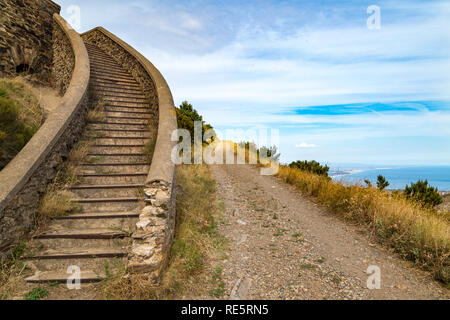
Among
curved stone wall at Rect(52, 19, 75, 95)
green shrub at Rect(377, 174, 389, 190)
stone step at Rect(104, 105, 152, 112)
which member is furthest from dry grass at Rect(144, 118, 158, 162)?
green shrub at Rect(377, 174, 389, 190)

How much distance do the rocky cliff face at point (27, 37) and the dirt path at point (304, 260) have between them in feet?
28.3

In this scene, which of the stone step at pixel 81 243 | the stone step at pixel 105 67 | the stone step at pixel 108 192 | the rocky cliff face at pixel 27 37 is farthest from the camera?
the stone step at pixel 105 67

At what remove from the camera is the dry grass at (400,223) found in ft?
12.2

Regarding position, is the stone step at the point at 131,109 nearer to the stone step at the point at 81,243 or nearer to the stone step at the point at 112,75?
the stone step at the point at 112,75

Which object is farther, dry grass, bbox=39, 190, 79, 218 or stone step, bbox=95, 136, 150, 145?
stone step, bbox=95, 136, 150, 145

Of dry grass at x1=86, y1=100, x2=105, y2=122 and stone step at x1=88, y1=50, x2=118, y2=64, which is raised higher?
stone step at x1=88, y1=50, x2=118, y2=64

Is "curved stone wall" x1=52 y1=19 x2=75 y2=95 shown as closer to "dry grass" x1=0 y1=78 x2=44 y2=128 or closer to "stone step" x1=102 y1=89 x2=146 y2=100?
"stone step" x1=102 y1=89 x2=146 y2=100

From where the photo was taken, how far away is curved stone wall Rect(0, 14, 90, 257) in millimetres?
3387

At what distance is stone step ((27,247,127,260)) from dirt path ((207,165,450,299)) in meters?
1.66

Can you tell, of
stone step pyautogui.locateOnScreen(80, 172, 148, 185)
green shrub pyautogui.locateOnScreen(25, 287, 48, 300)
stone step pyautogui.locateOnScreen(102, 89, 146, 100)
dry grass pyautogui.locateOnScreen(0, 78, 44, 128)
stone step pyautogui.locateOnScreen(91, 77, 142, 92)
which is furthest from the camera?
stone step pyautogui.locateOnScreen(91, 77, 142, 92)

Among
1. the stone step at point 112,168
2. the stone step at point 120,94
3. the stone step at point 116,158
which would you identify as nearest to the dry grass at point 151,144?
the stone step at point 116,158

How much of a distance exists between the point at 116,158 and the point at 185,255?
3304 millimetres

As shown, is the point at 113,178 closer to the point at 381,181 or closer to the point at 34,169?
the point at 34,169

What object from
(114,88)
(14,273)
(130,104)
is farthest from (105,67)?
(14,273)
